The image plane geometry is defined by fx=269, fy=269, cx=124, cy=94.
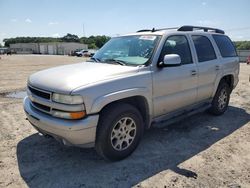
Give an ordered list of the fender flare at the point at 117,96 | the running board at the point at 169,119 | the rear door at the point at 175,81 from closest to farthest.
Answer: the fender flare at the point at 117,96
the rear door at the point at 175,81
the running board at the point at 169,119

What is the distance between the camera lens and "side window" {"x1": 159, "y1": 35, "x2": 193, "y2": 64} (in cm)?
456

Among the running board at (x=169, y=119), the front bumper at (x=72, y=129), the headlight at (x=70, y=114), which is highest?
the headlight at (x=70, y=114)

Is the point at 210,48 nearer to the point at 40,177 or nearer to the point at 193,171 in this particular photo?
the point at 193,171

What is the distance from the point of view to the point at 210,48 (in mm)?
5723

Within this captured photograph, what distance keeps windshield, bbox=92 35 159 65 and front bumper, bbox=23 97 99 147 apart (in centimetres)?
133

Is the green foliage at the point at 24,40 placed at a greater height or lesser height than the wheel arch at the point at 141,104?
greater

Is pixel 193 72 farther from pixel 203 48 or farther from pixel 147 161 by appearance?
pixel 147 161

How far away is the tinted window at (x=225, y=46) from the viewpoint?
20.0 ft

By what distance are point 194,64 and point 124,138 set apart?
207 cm

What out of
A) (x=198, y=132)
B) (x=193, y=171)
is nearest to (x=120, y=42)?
(x=198, y=132)

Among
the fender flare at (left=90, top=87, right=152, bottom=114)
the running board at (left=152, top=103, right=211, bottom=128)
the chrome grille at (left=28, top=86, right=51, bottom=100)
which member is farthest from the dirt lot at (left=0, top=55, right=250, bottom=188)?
the chrome grille at (left=28, top=86, right=51, bottom=100)

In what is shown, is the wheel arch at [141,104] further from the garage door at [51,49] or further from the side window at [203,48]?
the garage door at [51,49]

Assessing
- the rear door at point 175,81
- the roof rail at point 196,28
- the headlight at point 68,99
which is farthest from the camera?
the roof rail at point 196,28

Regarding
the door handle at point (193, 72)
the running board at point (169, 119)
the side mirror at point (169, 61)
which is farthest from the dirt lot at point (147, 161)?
the side mirror at point (169, 61)
